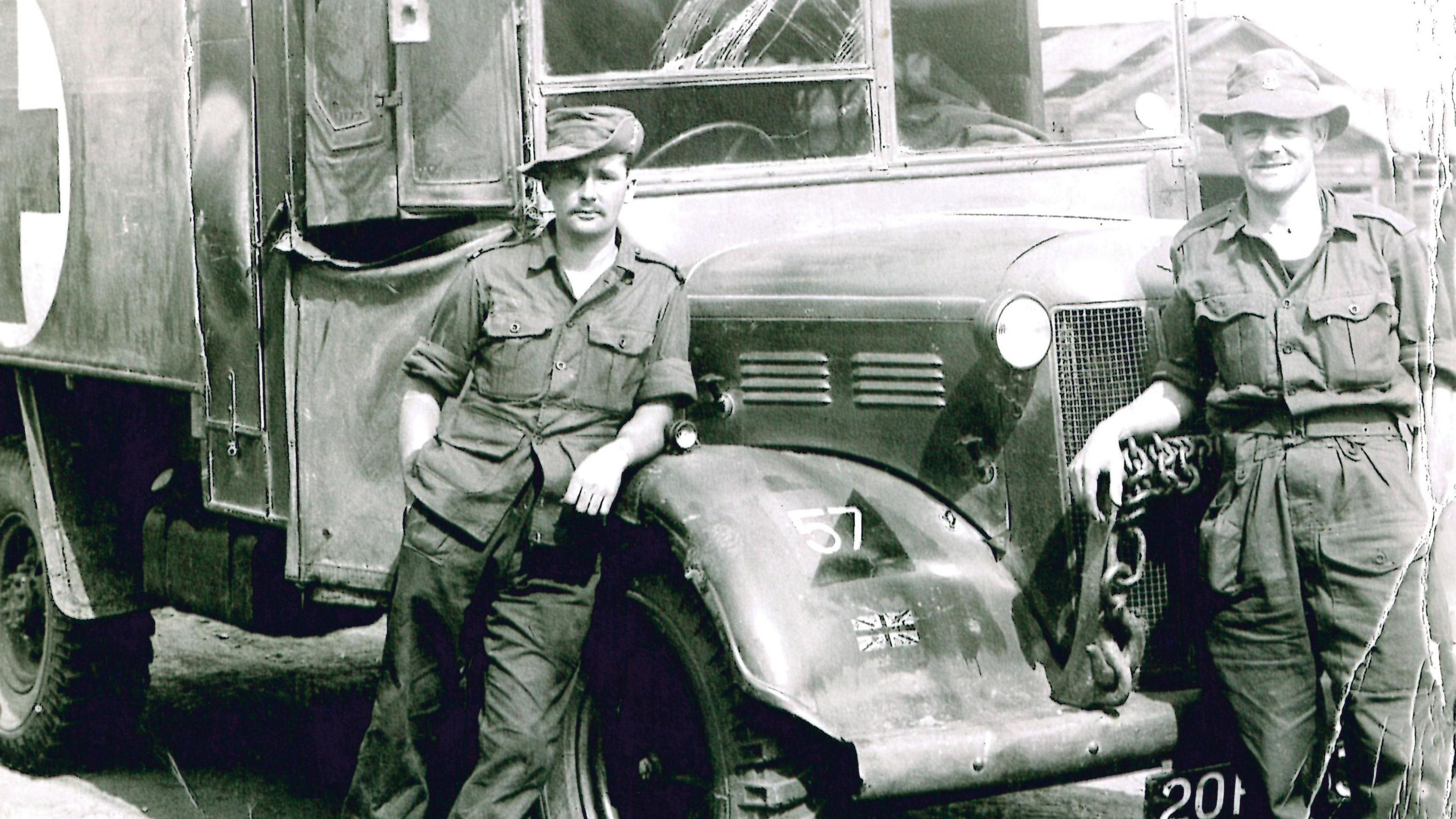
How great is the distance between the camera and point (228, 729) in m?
7.59

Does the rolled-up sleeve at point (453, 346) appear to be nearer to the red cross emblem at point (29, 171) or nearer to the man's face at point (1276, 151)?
the man's face at point (1276, 151)

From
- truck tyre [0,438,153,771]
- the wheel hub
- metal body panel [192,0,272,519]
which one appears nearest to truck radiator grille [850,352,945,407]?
metal body panel [192,0,272,519]

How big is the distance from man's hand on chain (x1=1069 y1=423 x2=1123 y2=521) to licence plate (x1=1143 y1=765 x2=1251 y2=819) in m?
0.54

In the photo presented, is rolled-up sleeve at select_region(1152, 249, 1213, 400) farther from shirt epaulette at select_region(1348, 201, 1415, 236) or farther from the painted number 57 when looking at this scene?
the painted number 57

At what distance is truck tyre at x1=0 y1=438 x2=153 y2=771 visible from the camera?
706 centimetres

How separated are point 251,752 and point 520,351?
10.2 feet

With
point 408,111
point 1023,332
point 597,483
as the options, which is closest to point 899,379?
point 1023,332

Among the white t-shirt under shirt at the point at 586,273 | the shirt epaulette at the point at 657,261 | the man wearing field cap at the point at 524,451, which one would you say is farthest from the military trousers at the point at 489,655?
the shirt epaulette at the point at 657,261

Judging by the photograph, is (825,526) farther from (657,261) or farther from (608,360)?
(657,261)

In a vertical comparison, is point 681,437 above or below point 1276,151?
below

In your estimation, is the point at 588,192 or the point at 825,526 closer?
the point at 825,526

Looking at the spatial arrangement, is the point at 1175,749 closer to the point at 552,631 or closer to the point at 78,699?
the point at 552,631

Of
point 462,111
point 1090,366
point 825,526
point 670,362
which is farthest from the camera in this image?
point 462,111

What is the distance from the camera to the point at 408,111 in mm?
5199
